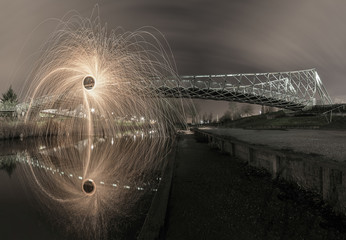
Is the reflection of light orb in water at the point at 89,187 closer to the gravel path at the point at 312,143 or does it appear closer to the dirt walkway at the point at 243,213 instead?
the dirt walkway at the point at 243,213

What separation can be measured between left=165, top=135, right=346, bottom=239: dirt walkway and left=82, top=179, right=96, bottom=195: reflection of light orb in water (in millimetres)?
2929

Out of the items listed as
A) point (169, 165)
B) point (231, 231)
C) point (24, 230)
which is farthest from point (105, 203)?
point (231, 231)

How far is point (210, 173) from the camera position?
8289mm

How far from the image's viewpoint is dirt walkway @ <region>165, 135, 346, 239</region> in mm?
3793

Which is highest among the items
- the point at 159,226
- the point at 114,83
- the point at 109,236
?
the point at 114,83

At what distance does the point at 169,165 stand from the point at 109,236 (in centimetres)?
398

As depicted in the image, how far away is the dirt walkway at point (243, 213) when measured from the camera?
3793 millimetres

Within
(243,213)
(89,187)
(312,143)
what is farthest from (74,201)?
(312,143)

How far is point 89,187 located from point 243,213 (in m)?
5.50

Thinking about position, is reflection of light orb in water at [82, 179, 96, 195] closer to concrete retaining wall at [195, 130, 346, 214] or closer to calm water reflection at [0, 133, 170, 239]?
calm water reflection at [0, 133, 170, 239]

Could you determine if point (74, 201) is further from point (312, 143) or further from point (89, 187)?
point (312, 143)

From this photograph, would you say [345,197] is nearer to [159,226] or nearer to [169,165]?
[159,226]

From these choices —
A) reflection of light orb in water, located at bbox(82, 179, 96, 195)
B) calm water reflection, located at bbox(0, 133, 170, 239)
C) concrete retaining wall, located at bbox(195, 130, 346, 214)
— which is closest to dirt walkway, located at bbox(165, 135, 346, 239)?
concrete retaining wall, located at bbox(195, 130, 346, 214)

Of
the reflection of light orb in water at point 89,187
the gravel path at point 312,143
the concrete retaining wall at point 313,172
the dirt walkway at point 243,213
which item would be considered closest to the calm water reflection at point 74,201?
the reflection of light orb in water at point 89,187
